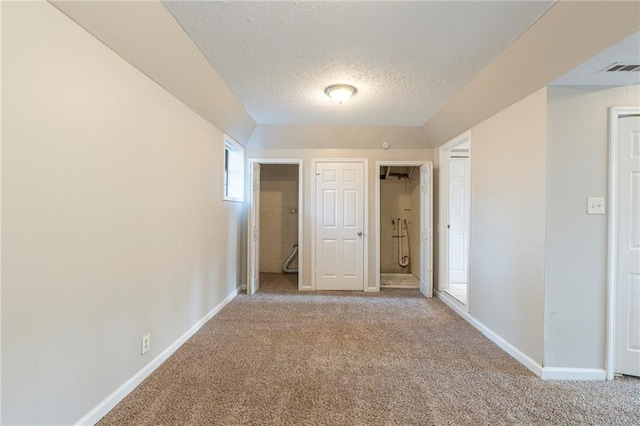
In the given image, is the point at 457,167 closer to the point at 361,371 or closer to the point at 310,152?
the point at 310,152

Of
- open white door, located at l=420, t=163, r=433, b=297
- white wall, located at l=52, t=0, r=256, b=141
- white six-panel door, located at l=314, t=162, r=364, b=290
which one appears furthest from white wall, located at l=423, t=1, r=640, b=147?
white wall, located at l=52, t=0, r=256, b=141

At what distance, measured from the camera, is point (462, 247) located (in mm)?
4766

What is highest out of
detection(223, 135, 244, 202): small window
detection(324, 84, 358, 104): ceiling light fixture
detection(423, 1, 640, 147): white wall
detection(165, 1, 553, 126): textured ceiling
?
detection(165, 1, 553, 126): textured ceiling

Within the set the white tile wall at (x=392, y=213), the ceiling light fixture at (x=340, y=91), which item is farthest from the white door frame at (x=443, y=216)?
the ceiling light fixture at (x=340, y=91)

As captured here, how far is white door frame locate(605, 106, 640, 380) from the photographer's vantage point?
2.09 meters

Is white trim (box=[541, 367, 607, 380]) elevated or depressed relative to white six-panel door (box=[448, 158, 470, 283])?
depressed

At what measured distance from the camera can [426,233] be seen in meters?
4.34

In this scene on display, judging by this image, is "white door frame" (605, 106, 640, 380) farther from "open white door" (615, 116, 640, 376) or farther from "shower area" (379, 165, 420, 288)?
"shower area" (379, 165, 420, 288)

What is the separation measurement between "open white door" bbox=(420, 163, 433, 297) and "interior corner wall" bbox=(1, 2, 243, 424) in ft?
11.0

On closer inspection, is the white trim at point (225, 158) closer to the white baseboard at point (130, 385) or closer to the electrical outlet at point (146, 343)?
the white baseboard at point (130, 385)

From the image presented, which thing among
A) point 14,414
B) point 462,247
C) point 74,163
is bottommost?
point 14,414

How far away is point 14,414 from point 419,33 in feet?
9.85

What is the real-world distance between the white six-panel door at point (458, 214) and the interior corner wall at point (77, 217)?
4.07 m

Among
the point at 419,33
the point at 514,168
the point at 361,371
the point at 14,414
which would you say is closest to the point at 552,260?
the point at 514,168
